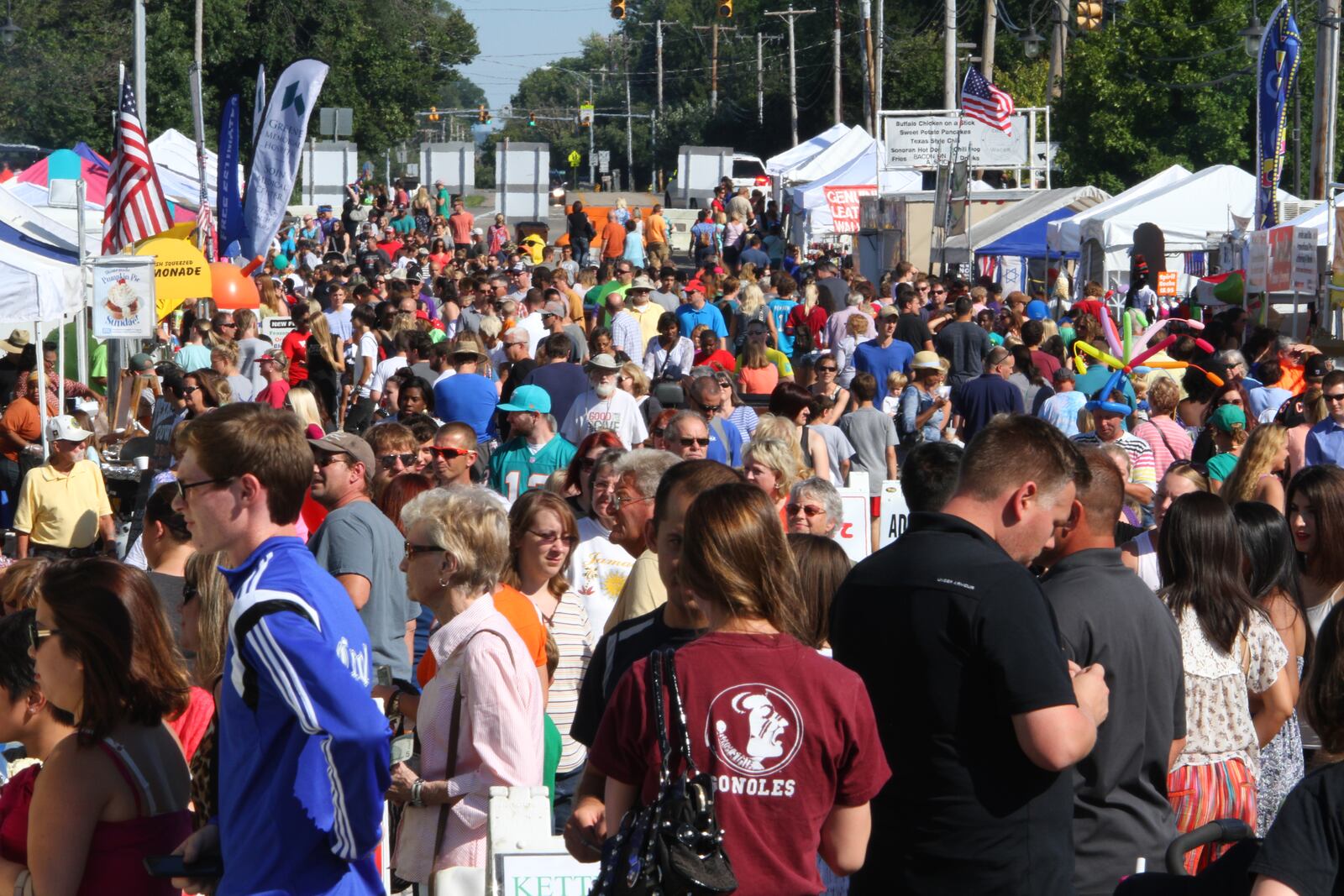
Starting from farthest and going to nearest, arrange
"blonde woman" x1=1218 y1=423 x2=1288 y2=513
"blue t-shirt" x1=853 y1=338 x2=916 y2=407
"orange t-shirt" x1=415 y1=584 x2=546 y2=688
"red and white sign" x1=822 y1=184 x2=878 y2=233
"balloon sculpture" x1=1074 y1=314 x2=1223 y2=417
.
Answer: "red and white sign" x1=822 y1=184 x2=878 y2=233, "blue t-shirt" x1=853 y1=338 x2=916 y2=407, "balloon sculpture" x1=1074 y1=314 x2=1223 y2=417, "blonde woman" x1=1218 y1=423 x2=1288 y2=513, "orange t-shirt" x1=415 y1=584 x2=546 y2=688

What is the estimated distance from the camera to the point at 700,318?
1817 centimetres

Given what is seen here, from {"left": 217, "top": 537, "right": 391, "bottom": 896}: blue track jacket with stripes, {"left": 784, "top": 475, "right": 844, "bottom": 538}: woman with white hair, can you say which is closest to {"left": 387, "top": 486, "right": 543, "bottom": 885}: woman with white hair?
{"left": 217, "top": 537, "right": 391, "bottom": 896}: blue track jacket with stripes

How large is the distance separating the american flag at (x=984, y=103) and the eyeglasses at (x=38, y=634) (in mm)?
32052

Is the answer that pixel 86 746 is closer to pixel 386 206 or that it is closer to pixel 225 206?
pixel 225 206

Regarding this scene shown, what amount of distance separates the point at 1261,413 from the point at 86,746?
1002cm

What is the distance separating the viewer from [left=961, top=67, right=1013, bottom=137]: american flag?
3412 centimetres

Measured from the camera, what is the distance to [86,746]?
3.51 metres

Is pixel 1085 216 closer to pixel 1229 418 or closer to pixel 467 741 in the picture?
pixel 1229 418

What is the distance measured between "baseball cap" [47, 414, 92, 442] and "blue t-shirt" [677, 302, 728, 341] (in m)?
8.28

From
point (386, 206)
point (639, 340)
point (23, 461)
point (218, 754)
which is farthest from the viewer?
point (386, 206)

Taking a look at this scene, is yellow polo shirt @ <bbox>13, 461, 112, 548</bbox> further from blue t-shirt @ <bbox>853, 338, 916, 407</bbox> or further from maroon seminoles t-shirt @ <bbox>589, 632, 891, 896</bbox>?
maroon seminoles t-shirt @ <bbox>589, 632, 891, 896</bbox>

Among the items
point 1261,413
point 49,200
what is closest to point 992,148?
point 49,200

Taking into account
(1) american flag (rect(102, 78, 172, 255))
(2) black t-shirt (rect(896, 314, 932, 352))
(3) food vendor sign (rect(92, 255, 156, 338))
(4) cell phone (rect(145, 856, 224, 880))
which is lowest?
(4) cell phone (rect(145, 856, 224, 880))

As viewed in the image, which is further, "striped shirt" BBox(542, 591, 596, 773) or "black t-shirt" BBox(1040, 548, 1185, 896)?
"striped shirt" BBox(542, 591, 596, 773)
